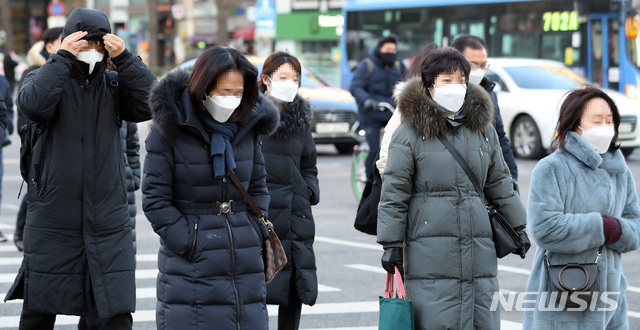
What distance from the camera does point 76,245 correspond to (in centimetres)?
525

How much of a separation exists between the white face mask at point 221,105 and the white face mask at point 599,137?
5.05ft

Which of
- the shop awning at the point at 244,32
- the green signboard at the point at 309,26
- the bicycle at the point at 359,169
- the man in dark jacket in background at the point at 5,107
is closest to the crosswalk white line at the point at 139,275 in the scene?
the man in dark jacket in background at the point at 5,107

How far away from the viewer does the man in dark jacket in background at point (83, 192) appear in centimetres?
521

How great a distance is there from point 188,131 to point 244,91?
327mm

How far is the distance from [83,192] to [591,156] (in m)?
2.27

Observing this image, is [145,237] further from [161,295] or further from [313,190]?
[161,295]

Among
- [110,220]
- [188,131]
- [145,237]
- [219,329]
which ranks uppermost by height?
[188,131]

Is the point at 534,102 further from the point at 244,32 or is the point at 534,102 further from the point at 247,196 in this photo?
the point at 244,32

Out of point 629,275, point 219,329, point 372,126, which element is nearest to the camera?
point 219,329

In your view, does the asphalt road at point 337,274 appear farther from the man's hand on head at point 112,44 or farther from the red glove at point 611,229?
the man's hand on head at point 112,44

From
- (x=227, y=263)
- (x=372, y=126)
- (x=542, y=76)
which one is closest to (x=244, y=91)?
(x=227, y=263)

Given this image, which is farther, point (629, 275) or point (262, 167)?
point (629, 275)

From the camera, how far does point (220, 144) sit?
462 cm

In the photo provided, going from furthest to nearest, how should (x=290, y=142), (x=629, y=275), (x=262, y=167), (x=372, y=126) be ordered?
(x=372, y=126) < (x=629, y=275) < (x=290, y=142) < (x=262, y=167)
